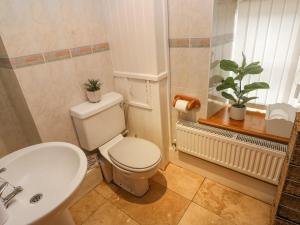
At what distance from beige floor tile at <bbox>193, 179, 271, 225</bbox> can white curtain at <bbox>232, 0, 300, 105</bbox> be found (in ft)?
2.68

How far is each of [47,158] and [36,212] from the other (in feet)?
1.44

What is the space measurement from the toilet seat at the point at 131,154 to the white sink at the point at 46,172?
46cm

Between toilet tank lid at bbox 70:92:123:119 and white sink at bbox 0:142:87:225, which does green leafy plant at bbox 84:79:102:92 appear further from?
white sink at bbox 0:142:87:225

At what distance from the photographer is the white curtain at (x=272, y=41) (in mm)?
1328

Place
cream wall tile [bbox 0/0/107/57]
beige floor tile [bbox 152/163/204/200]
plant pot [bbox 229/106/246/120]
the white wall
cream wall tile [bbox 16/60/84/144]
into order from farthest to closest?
beige floor tile [bbox 152/163/204/200], plant pot [bbox 229/106/246/120], the white wall, cream wall tile [bbox 16/60/84/144], cream wall tile [bbox 0/0/107/57]

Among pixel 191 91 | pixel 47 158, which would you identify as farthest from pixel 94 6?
pixel 47 158

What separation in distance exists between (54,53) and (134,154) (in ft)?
3.12

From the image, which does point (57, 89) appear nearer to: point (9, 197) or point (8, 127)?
point (8, 127)

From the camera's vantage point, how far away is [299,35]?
1312 millimetres

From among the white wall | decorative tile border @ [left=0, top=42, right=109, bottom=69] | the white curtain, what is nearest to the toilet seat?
the white wall

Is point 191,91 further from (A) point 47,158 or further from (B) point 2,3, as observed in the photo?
(B) point 2,3

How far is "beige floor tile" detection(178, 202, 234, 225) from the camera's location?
1.41 meters

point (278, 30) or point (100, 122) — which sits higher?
point (278, 30)

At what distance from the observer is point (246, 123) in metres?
1.51
